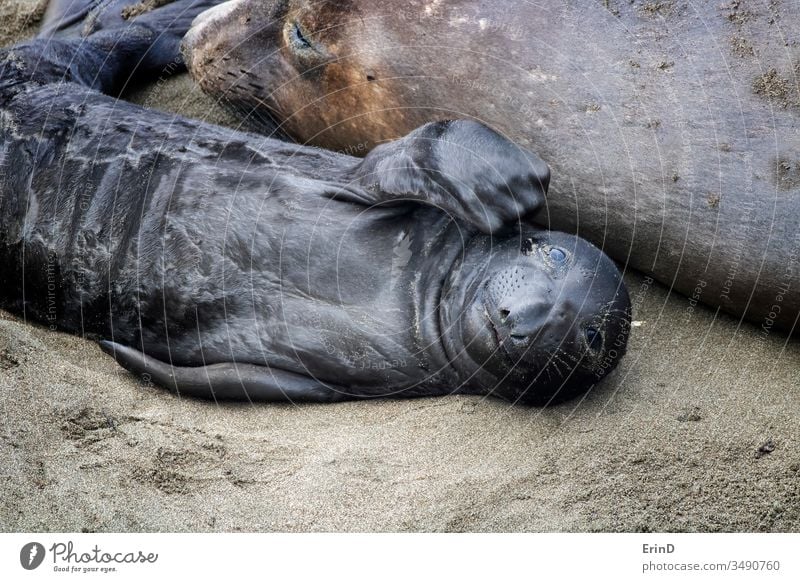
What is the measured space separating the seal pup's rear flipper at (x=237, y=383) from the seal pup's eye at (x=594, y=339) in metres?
0.79

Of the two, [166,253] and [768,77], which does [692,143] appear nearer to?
[768,77]

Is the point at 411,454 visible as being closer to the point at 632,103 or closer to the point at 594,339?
the point at 594,339

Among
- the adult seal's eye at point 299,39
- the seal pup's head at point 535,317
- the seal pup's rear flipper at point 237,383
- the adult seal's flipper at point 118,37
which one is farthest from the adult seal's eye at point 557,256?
the adult seal's flipper at point 118,37

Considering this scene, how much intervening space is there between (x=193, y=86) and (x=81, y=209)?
130cm

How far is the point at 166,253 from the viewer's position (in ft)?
12.5

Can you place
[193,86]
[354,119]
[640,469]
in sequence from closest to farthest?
[640,469]
[354,119]
[193,86]

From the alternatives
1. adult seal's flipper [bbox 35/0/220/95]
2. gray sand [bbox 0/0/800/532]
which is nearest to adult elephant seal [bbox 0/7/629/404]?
gray sand [bbox 0/0/800/532]

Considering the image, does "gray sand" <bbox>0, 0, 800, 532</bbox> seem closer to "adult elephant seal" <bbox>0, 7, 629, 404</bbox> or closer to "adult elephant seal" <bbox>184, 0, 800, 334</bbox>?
"adult elephant seal" <bbox>0, 7, 629, 404</bbox>

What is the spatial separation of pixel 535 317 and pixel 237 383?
967 millimetres

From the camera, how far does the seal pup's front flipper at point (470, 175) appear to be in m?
3.41

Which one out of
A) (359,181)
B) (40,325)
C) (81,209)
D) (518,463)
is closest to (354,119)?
(359,181)
